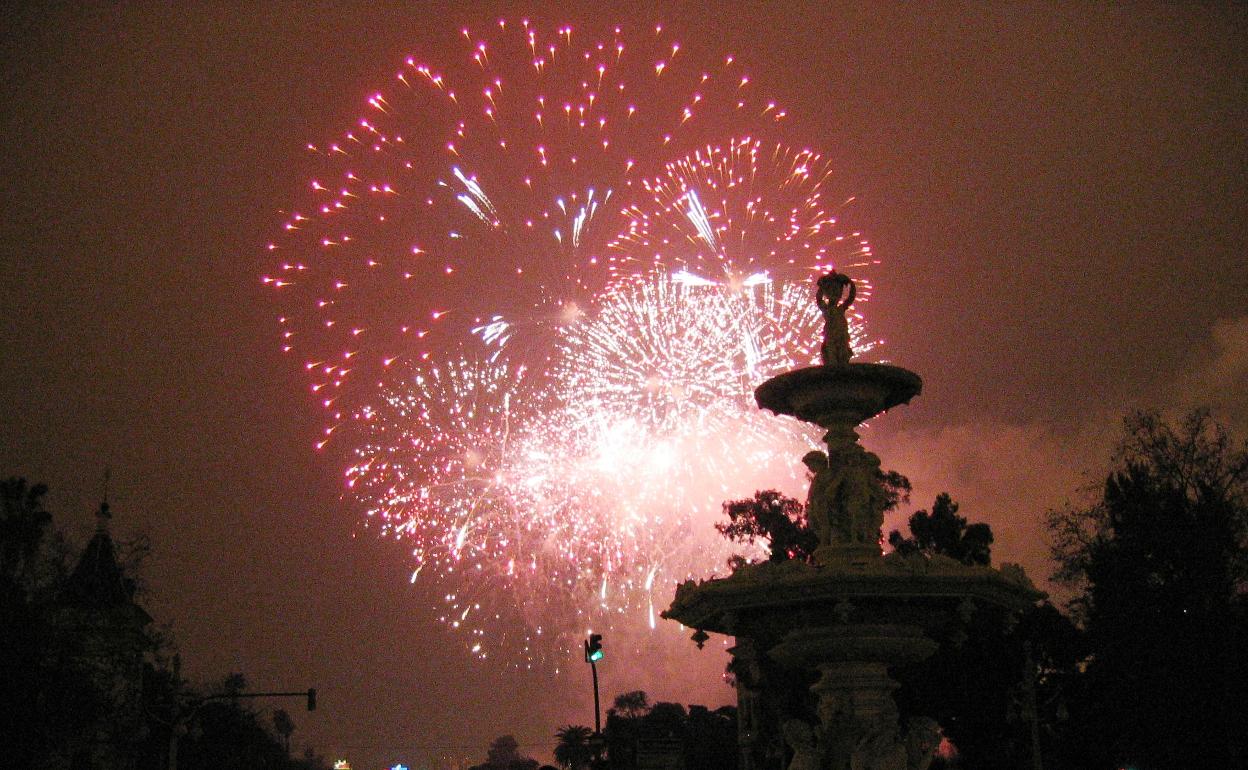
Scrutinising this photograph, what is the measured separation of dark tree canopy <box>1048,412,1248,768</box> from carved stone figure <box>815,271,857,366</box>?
797 inches

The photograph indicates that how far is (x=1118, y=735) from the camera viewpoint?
37.2 m

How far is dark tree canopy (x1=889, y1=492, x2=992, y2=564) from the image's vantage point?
145 ft

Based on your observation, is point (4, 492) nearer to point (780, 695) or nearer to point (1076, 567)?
point (780, 695)

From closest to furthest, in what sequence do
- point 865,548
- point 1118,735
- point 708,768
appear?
point 865,548, point 1118,735, point 708,768

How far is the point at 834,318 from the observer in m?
18.8

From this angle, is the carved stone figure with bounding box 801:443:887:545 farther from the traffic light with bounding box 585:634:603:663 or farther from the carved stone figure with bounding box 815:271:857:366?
the traffic light with bounding box 585:634:603:663

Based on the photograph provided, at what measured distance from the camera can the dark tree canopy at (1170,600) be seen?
108ft

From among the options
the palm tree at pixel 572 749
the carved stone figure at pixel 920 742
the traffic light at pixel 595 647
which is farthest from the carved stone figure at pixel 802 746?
the palm tree at pixel 572 749

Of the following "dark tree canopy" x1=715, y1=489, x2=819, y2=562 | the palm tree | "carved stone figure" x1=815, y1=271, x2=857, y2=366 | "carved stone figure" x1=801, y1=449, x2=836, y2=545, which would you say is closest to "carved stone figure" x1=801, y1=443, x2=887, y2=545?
"carved stone figure" x1=801, y1=449, x2=836, y2=545

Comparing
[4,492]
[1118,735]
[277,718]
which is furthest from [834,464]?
[277,718]

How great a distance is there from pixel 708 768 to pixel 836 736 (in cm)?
5068

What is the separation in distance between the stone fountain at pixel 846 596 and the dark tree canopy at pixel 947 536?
1019 inches

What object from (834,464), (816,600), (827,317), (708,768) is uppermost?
(827,317)

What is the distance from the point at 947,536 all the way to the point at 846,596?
98.2 ft
